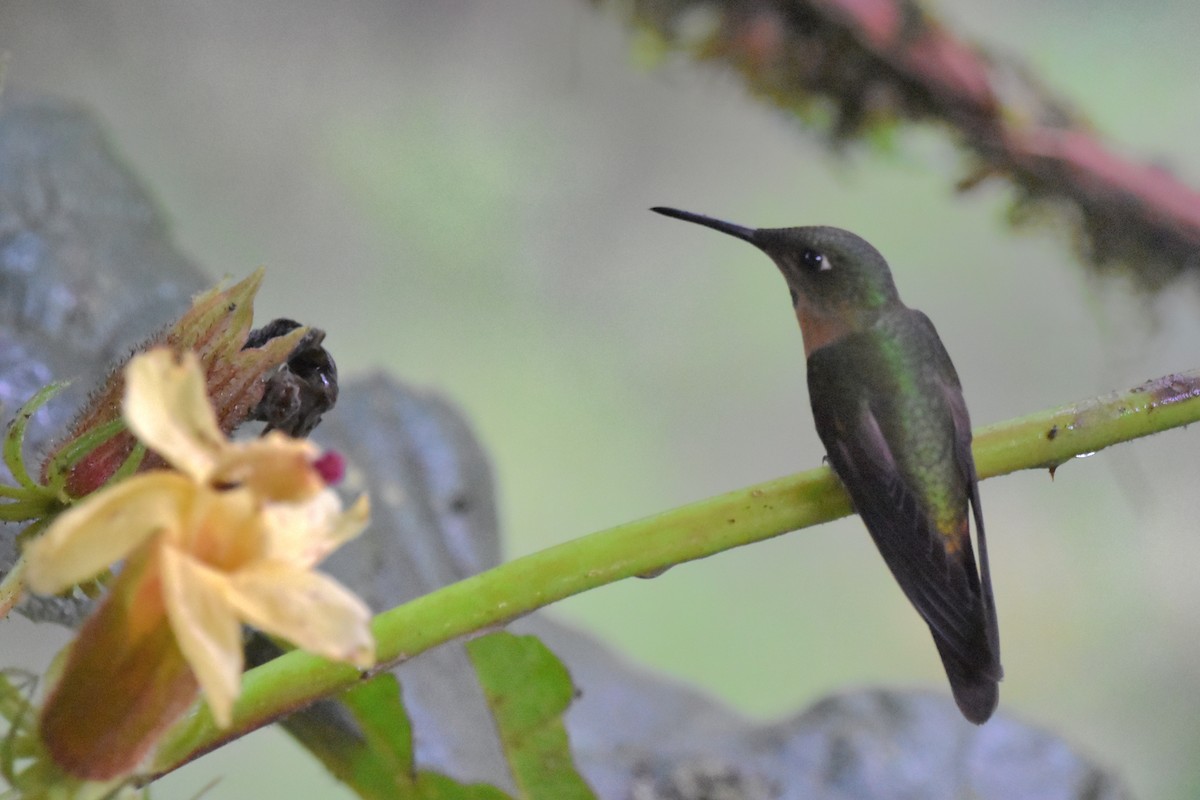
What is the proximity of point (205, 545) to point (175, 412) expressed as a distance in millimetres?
31

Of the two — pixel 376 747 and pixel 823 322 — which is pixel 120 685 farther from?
pixel 823 322

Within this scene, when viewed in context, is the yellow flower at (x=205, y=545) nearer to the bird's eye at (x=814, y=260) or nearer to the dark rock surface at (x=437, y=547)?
the bird's eye at (x=814, y=260)

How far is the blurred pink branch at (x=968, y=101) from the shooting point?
3.69 ft

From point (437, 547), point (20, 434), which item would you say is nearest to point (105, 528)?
point (20, 434)

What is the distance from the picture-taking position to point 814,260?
44 centimetres

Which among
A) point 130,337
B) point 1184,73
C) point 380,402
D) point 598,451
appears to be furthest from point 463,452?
point 1184,73

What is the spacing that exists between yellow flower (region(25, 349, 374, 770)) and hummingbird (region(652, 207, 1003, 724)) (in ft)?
0.73

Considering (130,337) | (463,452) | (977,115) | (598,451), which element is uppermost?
(977,115)

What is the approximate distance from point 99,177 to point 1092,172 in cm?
105

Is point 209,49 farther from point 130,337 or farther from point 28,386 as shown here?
point 28,386

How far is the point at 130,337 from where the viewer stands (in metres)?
0.76

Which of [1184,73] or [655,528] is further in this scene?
[1184,73]

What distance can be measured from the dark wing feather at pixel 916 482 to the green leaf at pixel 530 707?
0.15 meters

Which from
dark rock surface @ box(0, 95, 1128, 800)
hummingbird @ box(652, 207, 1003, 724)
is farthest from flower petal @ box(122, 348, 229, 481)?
dark rock surface @ box(0, 95, 1128, 800)
